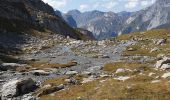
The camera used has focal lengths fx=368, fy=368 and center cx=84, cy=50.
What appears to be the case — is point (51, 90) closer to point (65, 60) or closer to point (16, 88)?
point (16, 88)

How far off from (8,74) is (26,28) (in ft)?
374

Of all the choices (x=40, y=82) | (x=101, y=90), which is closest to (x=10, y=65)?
(x=40, y=82)

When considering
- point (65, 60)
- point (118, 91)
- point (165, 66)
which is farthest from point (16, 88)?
point (65, 60)

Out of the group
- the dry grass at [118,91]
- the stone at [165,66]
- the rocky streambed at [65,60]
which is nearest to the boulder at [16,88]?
the rocky streambed at [65,60]

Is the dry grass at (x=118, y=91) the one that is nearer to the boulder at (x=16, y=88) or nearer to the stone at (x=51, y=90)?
the stone at (x=51, y=90)

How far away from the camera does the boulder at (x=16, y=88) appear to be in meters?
46.4

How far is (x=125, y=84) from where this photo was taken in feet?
144

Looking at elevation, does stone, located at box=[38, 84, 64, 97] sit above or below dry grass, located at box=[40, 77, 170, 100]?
below

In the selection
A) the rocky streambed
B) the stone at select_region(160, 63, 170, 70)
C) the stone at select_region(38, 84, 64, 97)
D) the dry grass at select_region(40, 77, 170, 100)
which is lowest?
the rocky streambed

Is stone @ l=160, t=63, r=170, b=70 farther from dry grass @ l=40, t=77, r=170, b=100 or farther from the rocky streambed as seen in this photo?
the rocky streambed

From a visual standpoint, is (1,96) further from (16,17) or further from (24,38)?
(16,17)

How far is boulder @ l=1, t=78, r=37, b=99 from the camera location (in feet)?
152

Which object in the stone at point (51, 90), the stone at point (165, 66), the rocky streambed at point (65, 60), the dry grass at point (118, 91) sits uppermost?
the stone at point (165, 66)

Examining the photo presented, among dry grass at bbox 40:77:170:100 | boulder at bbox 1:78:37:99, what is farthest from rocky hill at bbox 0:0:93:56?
dry grass at bbox 40:77:170:100
